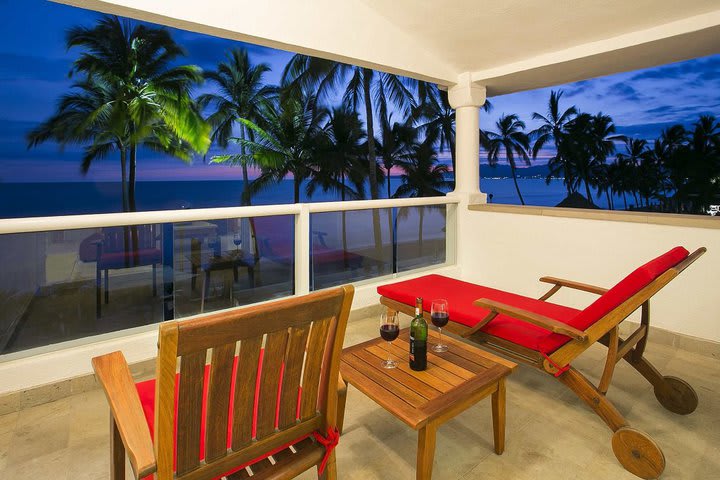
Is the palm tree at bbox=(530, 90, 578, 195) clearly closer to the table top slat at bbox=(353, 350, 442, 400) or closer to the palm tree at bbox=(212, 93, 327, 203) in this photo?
the palm tree at bbox=(212, 93, 327, 203)

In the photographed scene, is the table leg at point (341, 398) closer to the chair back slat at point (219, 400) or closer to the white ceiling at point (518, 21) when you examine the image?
the chair back slat at point (219, 400)

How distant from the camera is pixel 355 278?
398 centimetres

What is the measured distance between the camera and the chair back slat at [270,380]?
44.5 inches

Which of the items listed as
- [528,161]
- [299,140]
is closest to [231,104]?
[299,140]

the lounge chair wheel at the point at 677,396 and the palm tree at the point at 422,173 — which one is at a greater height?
the palm tree at the point at 422,173

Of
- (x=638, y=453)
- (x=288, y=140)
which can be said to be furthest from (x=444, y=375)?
(x=288, y=140)

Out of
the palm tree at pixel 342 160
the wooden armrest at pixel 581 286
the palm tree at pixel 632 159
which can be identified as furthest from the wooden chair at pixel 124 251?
the palm tree at pixel 632 159

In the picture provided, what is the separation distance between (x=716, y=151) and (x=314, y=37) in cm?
1676

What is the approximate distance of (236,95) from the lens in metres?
19.1

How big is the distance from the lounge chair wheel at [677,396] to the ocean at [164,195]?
13.9 metres

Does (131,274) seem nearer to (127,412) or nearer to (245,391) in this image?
(127,412)

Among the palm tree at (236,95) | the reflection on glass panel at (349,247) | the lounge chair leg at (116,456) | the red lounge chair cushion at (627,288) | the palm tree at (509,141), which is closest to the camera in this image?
the lounge chair leg at (116,456)

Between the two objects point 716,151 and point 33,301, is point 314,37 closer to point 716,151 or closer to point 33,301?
point 33,301

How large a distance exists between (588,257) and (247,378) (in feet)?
11.6
